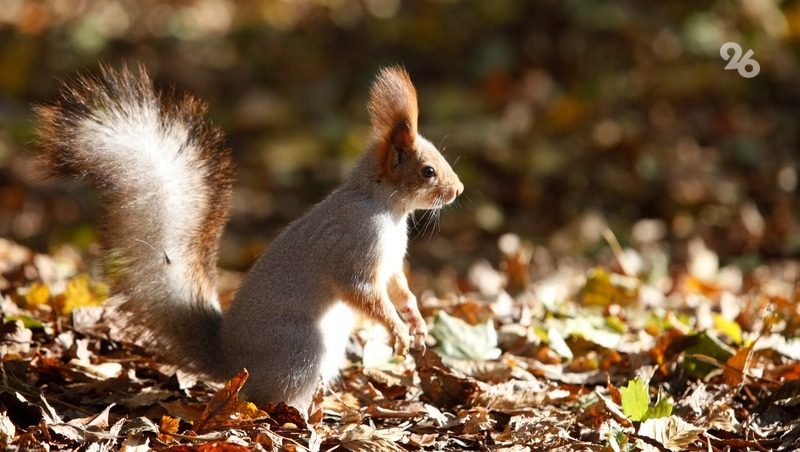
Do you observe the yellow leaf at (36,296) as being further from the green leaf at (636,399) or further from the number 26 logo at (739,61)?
the number 26 logo at (739,61)

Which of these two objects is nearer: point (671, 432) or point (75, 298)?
point (671, 432)

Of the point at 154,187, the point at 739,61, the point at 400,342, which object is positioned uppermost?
the point at 739,61

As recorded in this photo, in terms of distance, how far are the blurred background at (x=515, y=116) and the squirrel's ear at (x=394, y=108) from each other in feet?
8.70

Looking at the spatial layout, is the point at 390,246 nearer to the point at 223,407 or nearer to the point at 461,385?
the point at 461,385

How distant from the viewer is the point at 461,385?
2693 millimetres

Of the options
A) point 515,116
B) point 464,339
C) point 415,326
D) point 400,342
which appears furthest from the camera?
point 515,116

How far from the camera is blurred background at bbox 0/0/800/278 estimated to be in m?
5.86

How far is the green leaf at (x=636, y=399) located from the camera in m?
2.36

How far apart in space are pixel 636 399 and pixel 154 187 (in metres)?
1.29

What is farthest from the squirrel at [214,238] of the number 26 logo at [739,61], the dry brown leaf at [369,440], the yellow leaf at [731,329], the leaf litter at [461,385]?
the number 26 logo at [739,61]

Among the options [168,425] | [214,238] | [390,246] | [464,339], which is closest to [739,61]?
[464,339]

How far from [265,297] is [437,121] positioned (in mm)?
4043

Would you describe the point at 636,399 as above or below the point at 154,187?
above

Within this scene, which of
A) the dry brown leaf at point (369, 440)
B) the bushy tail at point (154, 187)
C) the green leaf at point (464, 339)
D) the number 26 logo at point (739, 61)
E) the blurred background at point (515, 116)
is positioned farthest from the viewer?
the number 26 logo at point (739, 61)
